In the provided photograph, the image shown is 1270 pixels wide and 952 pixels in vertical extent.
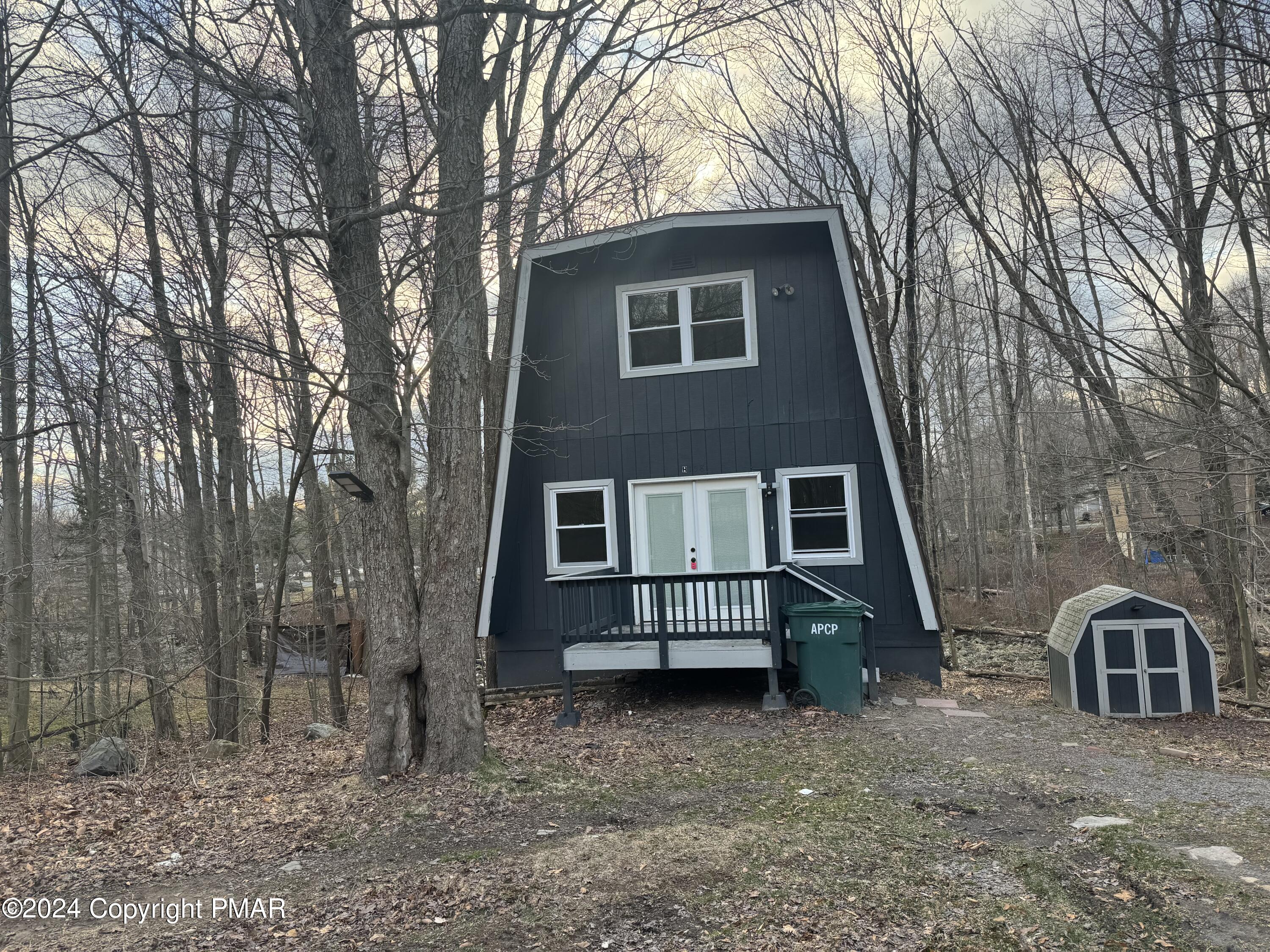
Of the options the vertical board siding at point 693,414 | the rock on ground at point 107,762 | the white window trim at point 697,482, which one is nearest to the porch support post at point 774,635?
the white window trim at point 697,482

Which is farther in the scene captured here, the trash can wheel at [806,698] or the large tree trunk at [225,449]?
the large tree trunk at [225,449]

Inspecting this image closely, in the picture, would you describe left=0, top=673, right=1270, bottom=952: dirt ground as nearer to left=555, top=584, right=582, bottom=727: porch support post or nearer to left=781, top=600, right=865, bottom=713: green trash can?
left=781, top=600, right=865, bottom=713: green trash can

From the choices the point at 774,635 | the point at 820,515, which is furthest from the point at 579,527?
the point at 774,635

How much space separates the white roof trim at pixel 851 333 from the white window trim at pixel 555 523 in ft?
2.06

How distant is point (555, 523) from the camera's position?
1111 cm

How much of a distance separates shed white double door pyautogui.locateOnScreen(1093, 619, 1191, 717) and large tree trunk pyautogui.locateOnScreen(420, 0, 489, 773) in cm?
671

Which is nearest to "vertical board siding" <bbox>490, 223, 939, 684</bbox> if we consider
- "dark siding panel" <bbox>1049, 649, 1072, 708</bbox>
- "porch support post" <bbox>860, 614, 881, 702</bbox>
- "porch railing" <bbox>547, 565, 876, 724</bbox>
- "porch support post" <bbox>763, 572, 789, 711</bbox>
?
"porch railing" <bbox>547, 565, 876, 724</bbox>

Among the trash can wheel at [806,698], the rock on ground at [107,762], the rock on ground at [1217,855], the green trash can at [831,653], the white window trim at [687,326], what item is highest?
the white window trim at [687,326]

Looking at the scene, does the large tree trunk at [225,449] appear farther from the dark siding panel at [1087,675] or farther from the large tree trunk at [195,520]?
the dark siding panel at [1087,675]

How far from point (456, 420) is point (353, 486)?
96cm

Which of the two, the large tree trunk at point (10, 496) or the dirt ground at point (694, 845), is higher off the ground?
the large tree trunk at point (10, 496)

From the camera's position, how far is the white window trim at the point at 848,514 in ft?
33.4

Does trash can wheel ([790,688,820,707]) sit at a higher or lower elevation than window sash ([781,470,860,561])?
lower

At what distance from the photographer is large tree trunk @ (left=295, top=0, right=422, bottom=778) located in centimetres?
613
